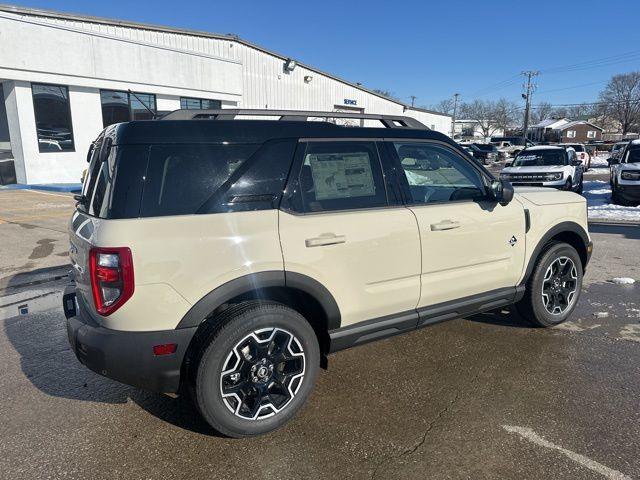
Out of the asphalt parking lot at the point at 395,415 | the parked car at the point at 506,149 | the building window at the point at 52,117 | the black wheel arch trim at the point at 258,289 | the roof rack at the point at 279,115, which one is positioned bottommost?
the asphalt parking lot at the point at 395,415

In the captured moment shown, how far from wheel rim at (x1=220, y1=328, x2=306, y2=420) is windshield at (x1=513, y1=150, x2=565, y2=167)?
1500 centimetres

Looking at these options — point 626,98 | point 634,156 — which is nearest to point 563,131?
point 626,98

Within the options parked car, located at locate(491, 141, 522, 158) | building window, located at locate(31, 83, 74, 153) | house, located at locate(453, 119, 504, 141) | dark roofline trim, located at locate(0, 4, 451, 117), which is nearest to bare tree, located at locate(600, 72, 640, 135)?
house, located at locate(453, 119, 504, 141)

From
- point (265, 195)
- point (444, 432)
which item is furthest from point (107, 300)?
point (444, 432)

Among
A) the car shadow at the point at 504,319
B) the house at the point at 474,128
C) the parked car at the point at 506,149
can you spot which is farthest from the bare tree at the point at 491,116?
the car shadow at the point at 504,319

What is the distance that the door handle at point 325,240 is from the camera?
2813mm

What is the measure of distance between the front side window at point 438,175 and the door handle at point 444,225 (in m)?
0.20

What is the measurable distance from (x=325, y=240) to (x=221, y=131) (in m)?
0.89

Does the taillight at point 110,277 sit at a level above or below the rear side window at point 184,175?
below

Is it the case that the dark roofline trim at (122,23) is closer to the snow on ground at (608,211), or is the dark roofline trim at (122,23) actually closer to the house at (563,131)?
the snow on ground at (608,211)

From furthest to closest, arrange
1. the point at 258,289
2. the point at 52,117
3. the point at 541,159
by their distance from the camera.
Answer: the point at 52,117 → the point at 541,159 → the point at 258,289

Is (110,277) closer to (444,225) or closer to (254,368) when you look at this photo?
(254,368)

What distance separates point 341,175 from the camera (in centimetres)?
312

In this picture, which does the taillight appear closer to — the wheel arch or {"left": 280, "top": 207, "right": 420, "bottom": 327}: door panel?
the wheel arch
